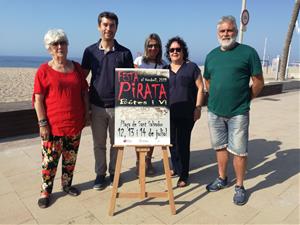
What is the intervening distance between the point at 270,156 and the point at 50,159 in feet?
11.8

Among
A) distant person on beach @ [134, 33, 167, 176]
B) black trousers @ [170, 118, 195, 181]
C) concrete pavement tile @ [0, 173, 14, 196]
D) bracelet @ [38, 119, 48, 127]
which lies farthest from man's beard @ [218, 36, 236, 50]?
concrete pavement tile @ [0, 173, 14, 196]

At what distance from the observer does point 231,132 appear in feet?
10.3

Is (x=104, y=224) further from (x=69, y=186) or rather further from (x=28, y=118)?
(x=28, y=118)

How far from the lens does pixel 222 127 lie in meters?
3.24

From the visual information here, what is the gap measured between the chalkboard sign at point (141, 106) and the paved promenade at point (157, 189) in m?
0.76

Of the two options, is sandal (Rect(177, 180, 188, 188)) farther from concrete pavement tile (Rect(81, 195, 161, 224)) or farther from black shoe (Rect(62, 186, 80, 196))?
black shoe (Rect(62, 186, 80, 196))

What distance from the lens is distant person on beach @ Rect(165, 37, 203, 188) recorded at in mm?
3246

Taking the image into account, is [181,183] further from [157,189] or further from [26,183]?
[26,183]

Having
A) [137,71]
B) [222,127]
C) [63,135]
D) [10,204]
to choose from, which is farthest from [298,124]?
[10,204]

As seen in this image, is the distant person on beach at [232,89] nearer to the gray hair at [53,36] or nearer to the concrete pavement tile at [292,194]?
the concrete pavement tile at [292,194]

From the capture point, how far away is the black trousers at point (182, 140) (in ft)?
11.1

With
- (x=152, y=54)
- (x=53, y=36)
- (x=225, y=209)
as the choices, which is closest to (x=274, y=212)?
(x=225, y=209)

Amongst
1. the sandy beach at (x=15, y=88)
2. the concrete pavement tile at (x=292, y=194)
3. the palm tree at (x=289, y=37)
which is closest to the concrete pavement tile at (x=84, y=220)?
the concrete pavement tile at (x=292, y=194)

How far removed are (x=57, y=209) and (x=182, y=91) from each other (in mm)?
1911
